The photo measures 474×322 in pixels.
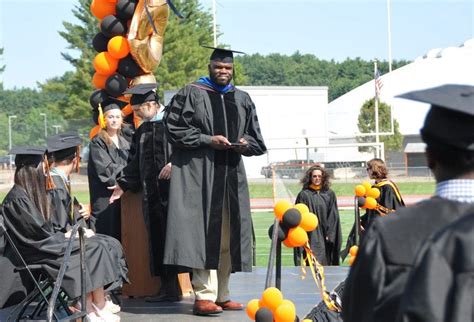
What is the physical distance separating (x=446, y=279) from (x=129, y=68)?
9.06 m

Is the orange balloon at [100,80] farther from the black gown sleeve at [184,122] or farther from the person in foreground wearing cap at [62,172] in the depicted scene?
the black gown sleeve at [184,122]

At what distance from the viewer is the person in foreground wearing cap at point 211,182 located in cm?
782

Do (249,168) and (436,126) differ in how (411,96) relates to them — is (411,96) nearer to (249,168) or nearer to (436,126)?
(436,126)

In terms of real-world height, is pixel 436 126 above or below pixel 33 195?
above

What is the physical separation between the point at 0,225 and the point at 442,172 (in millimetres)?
4630

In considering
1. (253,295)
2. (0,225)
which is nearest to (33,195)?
(0,225)

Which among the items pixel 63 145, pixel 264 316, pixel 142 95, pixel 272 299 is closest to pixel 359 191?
pixel 142 95

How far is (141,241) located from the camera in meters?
8.77

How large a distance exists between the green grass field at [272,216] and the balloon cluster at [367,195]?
524cm

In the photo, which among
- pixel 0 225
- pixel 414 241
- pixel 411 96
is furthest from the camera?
pixel 0 225

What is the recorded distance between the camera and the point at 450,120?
107 inches

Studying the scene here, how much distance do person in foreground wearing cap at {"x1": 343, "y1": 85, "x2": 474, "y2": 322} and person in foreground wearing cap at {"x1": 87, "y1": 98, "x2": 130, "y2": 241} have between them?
6382mm

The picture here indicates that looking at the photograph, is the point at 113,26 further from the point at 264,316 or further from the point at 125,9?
the point at 264,316

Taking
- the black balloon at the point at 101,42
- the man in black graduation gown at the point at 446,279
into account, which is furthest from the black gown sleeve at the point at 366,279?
the black balloon at the point at 101,42
